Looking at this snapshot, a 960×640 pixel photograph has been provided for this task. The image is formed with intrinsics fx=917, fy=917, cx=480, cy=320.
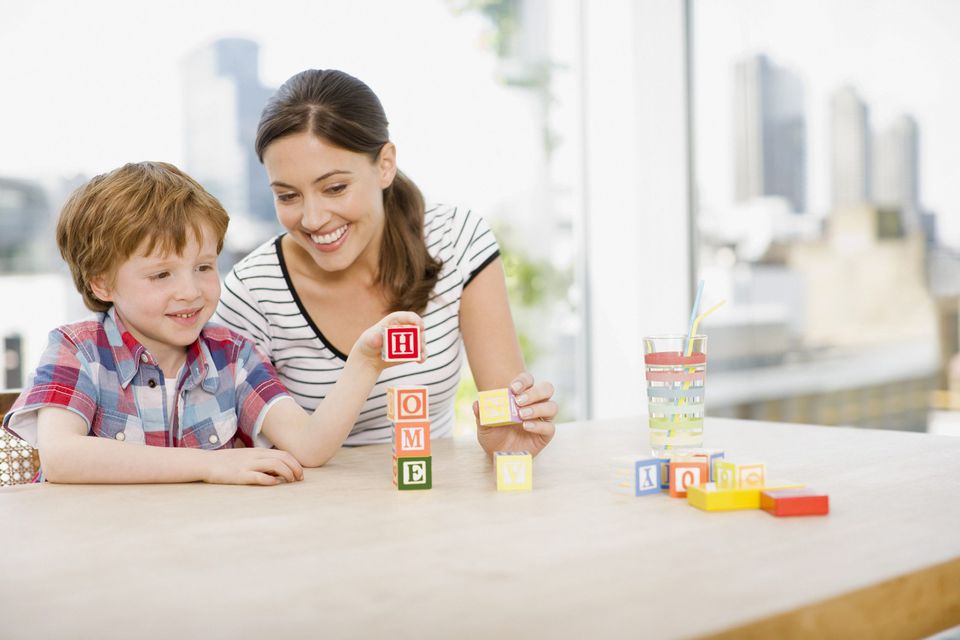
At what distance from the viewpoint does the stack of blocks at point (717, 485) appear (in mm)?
939

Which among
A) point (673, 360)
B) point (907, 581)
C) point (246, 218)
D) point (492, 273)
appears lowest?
point (907, 581)

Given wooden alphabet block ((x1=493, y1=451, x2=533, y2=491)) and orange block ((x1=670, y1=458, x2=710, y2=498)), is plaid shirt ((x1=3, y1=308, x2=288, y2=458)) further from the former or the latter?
orange block ((x1=670, y1=458, x2=710, y2=498))

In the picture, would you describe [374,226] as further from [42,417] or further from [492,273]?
[42,417]

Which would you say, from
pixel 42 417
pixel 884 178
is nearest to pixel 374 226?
pixel 42 417

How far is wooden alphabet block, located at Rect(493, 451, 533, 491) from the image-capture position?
3.57 ft

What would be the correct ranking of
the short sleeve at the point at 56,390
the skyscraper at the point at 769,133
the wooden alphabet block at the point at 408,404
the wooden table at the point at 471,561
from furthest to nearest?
the skyscraper at the point at 769,133 < the short sleeve at the point at 56,390 < the wooden alphabet block at the point at 408,404 < the wooden table at the point at 471,561

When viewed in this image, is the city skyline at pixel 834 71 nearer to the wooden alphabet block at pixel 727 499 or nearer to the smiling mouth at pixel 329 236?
the smiling mouth at pixel 329 236

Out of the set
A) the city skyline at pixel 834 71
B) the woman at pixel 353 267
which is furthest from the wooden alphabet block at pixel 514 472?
the city skyline at pixel 834 71

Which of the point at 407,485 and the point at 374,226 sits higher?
the point at 374,226

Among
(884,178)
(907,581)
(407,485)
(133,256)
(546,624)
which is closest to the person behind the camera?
(546,624)

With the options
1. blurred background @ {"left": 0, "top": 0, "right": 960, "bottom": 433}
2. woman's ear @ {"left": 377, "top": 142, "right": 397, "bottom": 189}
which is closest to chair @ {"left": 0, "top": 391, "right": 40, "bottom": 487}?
woman's ear @ {"left": 377, "top": 142, "right": 397, "bottom": 189}

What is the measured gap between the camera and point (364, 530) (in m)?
0.90

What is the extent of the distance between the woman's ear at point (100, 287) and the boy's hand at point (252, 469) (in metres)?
0.38

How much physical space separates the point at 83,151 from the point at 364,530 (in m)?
2.33
